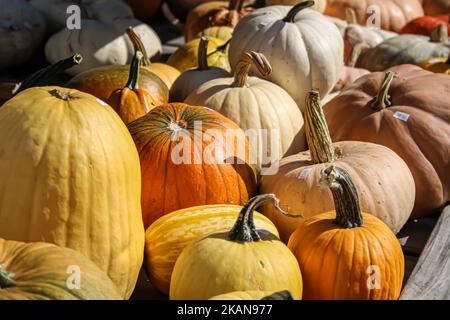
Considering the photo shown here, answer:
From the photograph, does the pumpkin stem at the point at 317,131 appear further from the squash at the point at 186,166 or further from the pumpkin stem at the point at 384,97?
the pumpkin stem at the point at 384,97

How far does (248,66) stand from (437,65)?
1.52 meters

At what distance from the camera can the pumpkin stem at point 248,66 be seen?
2.75m

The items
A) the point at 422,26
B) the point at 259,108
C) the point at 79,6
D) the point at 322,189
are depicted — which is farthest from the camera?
the point at 422,26

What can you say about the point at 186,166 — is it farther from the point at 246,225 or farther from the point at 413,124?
the point at 413,124

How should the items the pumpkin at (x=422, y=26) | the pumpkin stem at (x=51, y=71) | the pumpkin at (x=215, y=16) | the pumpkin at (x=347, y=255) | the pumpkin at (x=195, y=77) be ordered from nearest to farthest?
the pumpkin at (x=347, y=255), the pumpkin stem at (x=51, y=71), the pumpkin at (x=195, y=77), the pumpkin at (x=215, y=16), the pumpkin at (x=422, y=26)

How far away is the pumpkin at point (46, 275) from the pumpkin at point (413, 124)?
4.99 feet

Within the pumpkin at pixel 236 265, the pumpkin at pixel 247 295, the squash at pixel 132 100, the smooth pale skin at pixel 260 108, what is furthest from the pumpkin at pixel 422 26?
the pumpkin at pixel 247 295

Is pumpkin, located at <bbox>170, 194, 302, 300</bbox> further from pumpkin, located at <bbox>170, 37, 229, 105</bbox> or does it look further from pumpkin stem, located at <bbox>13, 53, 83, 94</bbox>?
pumpkin, located at <bbox>170, 37, 229, 105</bbox>

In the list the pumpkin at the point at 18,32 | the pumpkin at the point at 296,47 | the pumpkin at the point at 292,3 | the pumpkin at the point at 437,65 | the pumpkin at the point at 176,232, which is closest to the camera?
the pumpkin at the point at 176,232

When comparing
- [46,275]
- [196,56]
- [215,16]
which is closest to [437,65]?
[196,56]

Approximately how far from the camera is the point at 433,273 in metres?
2.13

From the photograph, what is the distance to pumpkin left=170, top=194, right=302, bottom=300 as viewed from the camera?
1.81 metres

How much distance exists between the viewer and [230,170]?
249 cm

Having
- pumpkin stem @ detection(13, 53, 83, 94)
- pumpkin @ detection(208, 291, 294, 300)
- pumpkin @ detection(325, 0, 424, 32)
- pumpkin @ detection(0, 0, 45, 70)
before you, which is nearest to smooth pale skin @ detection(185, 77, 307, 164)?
pumpkin stem @ detection(13, 53, 83, 94)
